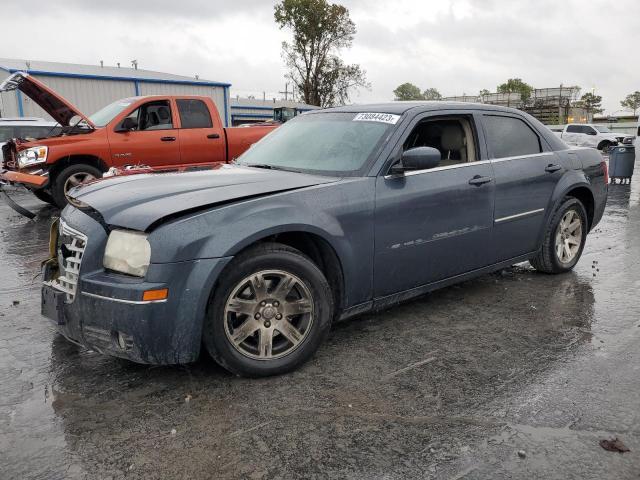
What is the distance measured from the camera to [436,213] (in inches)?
155

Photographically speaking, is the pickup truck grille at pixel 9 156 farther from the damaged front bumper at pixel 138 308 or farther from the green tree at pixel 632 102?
the green tree at pixel 632 102

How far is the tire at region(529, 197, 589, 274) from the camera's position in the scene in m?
5.13

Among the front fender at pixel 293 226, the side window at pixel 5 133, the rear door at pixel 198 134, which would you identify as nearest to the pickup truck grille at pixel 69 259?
the front fender at pixel 293 226

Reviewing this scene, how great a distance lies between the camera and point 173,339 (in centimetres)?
290

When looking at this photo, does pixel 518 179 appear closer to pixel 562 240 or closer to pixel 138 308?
pixel 562 240

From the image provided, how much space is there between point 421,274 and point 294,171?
1158 mm

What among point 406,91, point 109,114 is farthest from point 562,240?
point 406,91

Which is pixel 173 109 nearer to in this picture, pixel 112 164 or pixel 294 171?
pixel 112 164

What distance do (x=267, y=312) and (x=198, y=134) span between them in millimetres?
7124

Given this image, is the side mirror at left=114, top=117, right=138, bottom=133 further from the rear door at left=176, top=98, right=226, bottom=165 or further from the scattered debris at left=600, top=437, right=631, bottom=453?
the scattered debris at left=600, top=437, right=631, bottom=453

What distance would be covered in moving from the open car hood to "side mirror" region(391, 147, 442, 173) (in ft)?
22.4

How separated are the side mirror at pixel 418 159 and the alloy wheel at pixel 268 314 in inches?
44.5

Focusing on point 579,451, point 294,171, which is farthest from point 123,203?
point 579,451

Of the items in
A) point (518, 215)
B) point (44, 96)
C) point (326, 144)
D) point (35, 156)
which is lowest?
point (518, 215)
